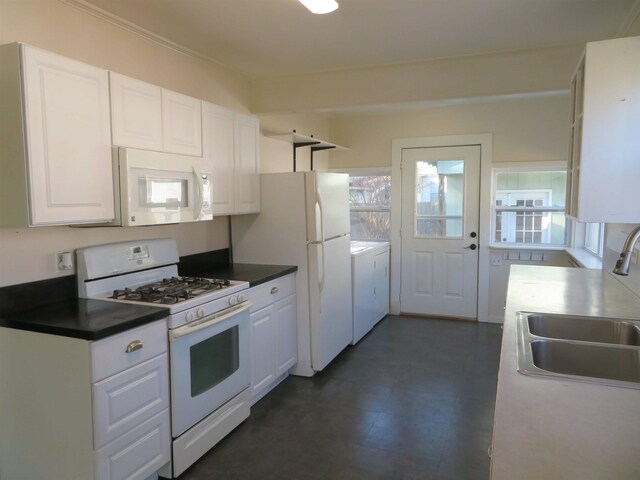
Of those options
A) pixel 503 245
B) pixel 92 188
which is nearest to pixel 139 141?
pixel 92 188

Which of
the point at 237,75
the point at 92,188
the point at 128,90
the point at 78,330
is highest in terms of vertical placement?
the point at 237,75

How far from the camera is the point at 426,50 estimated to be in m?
3.16

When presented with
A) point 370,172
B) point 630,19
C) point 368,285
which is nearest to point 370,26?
point 630,19

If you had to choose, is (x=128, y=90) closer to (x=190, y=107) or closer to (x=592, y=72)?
(x=190, y=107)

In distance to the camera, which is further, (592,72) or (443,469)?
(443,469)

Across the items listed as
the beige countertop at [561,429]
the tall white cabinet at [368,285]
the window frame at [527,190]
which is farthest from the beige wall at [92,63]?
the window frame at [527,190]

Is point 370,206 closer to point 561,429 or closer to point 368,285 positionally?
point 368,285

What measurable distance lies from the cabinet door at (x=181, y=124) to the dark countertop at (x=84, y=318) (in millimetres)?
958

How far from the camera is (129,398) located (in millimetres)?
1999

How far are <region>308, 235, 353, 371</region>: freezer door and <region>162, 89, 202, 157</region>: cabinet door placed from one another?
1.18 meters

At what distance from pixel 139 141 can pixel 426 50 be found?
2033 millimetres

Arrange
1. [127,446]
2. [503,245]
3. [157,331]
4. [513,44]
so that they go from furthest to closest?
[503,245], [513,44], [157,331], [127,446]

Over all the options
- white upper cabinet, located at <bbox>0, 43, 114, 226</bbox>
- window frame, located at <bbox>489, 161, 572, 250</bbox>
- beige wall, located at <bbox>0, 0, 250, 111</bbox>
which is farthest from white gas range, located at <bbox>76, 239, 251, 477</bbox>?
window frame, located at <bbox>489, 161, 572, 250</bbox>

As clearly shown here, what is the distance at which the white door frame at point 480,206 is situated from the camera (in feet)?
16.1
